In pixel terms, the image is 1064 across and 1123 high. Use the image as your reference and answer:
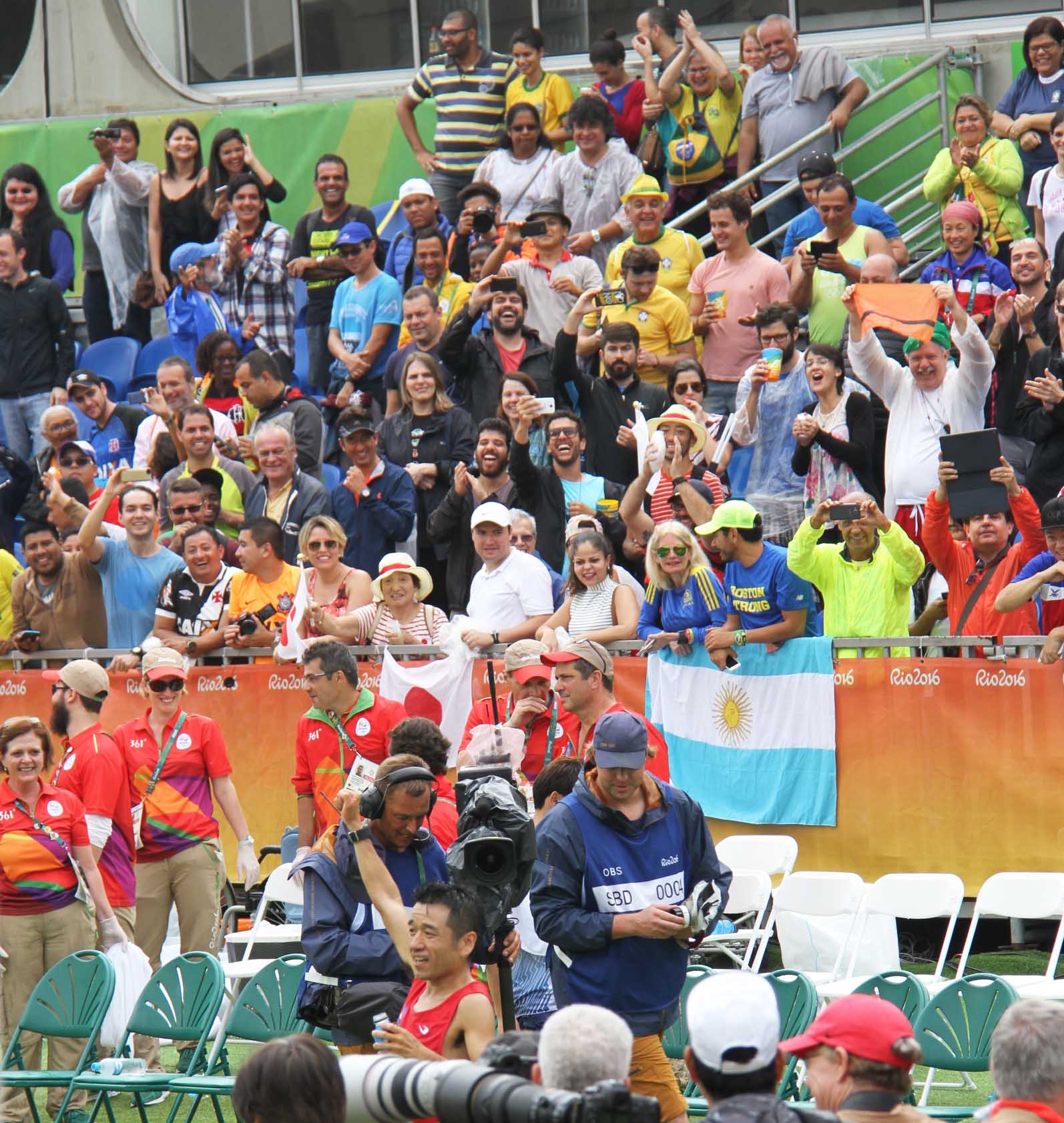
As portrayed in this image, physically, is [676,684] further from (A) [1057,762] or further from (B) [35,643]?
(B) [35,643]

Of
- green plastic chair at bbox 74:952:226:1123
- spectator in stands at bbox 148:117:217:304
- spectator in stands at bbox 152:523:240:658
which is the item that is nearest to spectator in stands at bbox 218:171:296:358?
spectator in stands at bbox 148:117:217:304

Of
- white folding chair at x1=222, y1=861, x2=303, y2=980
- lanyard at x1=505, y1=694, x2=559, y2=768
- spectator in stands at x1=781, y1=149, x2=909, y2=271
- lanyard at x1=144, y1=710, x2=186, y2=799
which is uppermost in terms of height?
spectator in stands at x1=781, y1=149, x2=909, y2=271

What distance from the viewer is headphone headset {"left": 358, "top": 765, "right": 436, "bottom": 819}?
20.7 ft

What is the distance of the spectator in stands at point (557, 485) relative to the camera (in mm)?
11641

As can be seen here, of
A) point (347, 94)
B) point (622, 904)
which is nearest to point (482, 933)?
point (622, 904)

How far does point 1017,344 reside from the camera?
11.2 m

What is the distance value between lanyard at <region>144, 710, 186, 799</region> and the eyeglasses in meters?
0.18

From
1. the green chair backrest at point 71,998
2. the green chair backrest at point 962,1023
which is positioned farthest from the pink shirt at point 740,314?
the green chair backrest at point 962,1023

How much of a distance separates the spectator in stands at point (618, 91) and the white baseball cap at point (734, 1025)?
11.4m

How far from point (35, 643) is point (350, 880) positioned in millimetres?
6805

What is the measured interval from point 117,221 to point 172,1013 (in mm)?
10938

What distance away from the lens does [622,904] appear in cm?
626

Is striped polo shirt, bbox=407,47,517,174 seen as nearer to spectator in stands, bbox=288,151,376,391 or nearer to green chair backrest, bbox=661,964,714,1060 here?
spectator in stands, bbox=288,151,376,391

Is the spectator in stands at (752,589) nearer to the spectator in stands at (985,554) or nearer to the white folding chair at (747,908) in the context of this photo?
the spectator in stands at (985,554)
